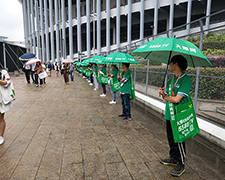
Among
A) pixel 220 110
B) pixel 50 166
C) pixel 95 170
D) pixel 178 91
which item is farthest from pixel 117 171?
pixel 220 110

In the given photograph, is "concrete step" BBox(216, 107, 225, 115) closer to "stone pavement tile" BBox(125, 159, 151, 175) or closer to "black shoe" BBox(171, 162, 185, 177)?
"black shoe" BBox(171, 162, 185, 177)

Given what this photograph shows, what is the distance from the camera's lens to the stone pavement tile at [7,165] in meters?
2.68

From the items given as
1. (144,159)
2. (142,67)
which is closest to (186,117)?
(144,159)

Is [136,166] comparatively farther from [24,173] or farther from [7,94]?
[7,94]

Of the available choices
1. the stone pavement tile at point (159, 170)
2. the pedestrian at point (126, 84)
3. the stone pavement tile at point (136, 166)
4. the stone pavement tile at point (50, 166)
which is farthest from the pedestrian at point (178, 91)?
the pedestrian at point (126, 84)

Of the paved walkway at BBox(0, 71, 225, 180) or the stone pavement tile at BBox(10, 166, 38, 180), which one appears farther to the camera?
the paved walkway at BBox(0, 71, 225, 180)

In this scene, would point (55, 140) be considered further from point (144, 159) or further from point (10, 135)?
point (144, 159)

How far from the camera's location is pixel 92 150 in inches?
137

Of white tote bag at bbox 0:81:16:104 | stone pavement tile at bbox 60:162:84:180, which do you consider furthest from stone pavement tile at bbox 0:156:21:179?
white tote bag at bbox 0:81:16:104

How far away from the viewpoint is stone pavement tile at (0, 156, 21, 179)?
2.68m

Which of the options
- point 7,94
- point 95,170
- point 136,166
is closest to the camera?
point 95,170

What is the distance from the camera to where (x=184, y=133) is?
258 centimetres

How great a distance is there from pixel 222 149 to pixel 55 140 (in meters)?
3.68

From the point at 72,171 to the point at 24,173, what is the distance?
76 centimetres
